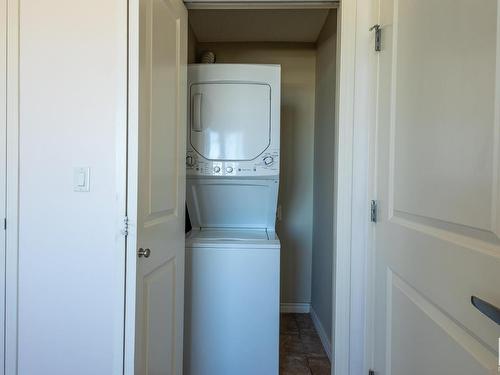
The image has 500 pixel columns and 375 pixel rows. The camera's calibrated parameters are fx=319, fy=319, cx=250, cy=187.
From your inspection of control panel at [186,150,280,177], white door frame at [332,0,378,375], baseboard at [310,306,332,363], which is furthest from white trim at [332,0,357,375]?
baseboard at [310,306,332,363]

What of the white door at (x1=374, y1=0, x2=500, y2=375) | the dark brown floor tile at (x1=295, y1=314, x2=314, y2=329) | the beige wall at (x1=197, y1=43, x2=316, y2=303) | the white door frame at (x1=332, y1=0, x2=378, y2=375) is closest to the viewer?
the white door at (x1=374, y1=0, x2=500, y2=375)

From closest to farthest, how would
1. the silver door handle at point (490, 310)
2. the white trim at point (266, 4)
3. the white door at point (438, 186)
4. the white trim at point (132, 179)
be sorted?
the silver door handle at point (490, 310) → the white door at point (438, 186) → the white trim at point (132, 179) → the white trim at point (266, 4)

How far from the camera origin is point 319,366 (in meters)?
2.20

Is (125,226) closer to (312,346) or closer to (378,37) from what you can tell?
(378,37)

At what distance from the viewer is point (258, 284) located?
6.21 feet

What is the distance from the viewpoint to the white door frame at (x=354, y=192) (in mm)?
1408

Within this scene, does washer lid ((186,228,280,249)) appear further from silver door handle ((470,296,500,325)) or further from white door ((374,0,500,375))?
silver door handle ((470,296,500,325))

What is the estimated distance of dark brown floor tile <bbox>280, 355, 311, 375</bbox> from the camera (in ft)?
6.96

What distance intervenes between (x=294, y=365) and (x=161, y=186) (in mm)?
1651

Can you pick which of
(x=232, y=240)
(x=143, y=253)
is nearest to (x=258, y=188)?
(x=232, y=240)

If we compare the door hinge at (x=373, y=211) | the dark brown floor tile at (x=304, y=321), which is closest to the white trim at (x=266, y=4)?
the door hinge at (x=373, y=211)

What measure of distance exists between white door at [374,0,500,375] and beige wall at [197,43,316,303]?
68.4 inches

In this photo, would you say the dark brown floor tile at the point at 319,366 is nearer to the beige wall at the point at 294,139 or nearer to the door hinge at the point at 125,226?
the beige wall at the point at 294,139

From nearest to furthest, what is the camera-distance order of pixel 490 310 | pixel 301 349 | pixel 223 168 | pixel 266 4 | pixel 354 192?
pixel 490 310 < pixel 354 192 < pixel 266 4 < pixel 223 168 < pixel 301 349
